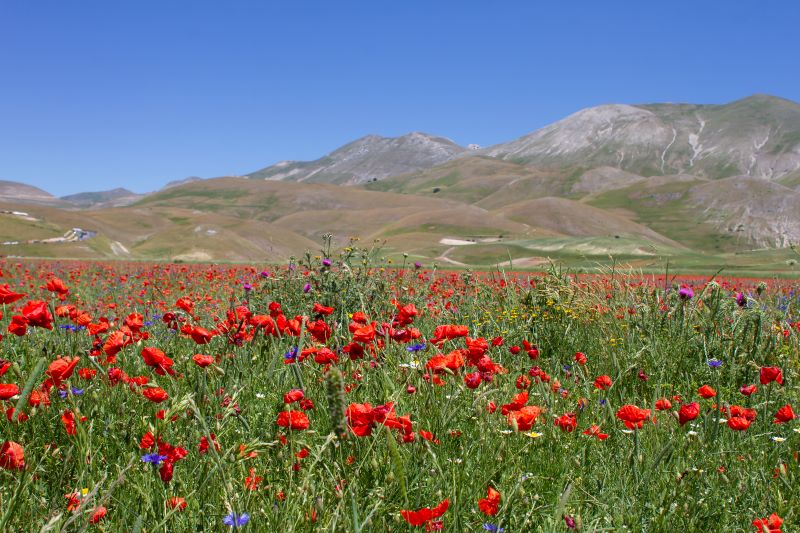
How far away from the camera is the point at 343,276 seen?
23.5ft

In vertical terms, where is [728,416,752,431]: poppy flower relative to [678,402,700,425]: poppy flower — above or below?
below

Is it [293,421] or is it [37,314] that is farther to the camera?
[37,314]

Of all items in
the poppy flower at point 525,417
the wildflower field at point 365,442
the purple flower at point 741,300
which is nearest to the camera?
the wildflower field at point 365,442

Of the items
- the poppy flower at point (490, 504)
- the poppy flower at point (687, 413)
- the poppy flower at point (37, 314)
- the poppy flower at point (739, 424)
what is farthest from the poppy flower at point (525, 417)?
the poppy flower at point (37, 314)

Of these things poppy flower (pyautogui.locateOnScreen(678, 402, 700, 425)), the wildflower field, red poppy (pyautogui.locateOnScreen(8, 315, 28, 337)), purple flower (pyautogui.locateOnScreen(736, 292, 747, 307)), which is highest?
purple flower (pyautogui.locateOnScreen(736, 292, 747, 307))

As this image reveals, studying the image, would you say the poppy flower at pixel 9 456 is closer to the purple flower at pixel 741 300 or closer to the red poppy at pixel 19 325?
the red poppy at pixel 19 325

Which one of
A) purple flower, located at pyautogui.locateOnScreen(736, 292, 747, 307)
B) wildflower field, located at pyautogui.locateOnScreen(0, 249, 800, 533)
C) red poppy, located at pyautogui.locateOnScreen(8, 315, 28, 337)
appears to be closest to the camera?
wildflower field, located at pyautogui.locateOnScreen(0, 249, 800, 533)

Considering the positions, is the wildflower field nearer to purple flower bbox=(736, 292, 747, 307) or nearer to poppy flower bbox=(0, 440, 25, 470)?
poppy flower bbox=(0, 440, 25, 470)

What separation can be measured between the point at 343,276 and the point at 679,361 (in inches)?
147

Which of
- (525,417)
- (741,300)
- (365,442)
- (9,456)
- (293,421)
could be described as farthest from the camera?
(741,300)

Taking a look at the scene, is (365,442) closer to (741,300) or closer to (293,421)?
(293,421)

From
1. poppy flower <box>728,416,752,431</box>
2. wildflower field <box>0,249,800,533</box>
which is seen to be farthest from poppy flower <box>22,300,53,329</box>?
poppy flower <box>728,416,752,431</box>

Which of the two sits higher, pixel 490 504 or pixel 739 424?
pixel 739 424

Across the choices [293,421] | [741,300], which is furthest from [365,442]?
[741,300]
